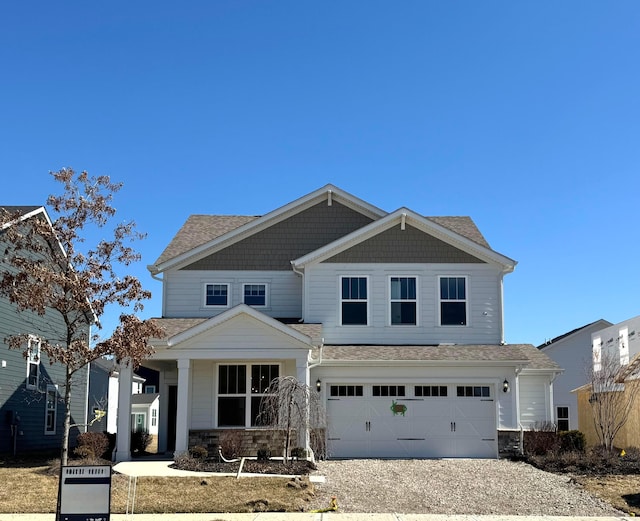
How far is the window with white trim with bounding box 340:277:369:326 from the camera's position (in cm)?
2542

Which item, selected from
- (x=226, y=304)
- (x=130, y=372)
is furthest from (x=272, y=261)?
(x=130, y=372)

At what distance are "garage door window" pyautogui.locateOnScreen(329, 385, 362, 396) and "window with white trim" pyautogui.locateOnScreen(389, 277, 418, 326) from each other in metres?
2.53

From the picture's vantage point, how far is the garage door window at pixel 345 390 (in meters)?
24.2

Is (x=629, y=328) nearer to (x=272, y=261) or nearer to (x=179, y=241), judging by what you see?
(x=272, y=261)

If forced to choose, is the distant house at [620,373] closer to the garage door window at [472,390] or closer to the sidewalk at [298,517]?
the garage door window at [472,390]

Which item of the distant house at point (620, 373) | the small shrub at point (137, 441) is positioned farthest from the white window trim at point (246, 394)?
the distant house at point (620, 373)

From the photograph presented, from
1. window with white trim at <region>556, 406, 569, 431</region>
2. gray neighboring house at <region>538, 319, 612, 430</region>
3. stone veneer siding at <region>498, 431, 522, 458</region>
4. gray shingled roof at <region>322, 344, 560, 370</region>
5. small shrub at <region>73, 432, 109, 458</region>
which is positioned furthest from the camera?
gray neighboring house at <region>538, 319, 612, 430</region>

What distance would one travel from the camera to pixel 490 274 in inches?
1009

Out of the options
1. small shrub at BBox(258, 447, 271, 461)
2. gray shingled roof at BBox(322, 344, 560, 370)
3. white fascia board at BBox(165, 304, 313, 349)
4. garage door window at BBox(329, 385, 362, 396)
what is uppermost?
white fascia board at BBox(165, 304, 313, 349)

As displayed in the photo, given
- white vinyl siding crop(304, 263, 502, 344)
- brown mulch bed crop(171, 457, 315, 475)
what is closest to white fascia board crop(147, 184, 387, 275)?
white vinyl siding crop(304, 263, 502, 344)

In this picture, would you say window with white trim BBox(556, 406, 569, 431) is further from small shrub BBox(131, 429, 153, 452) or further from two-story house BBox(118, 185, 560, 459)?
small shrub BBox(131, 429, 153, 452)

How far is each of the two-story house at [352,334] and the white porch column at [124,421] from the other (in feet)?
0.19

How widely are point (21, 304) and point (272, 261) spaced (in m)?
11.8

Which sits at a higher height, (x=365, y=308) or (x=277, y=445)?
(x=365, y=308)
